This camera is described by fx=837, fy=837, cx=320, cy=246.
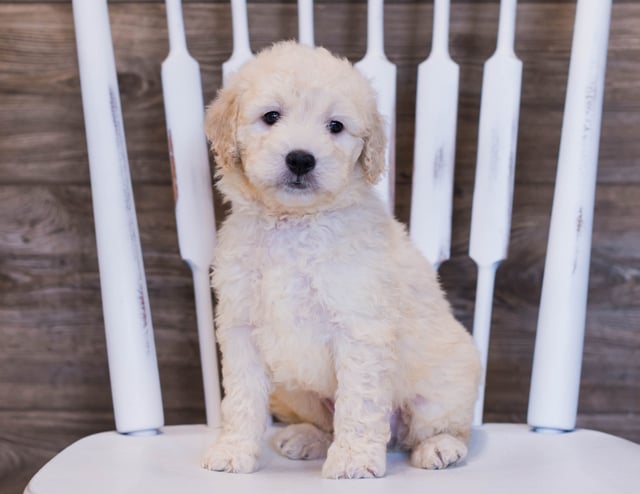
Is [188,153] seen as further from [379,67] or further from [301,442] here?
[301,442]

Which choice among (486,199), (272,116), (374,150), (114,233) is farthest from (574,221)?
(114,233)

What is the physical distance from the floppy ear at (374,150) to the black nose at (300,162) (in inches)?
3.4

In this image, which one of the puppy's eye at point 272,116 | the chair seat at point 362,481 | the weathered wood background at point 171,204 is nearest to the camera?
the chair seat at point 362,481

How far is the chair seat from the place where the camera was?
2.24 ft

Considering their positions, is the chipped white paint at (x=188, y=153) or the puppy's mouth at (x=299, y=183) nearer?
the puppy's mouth at (x=299, y=183)

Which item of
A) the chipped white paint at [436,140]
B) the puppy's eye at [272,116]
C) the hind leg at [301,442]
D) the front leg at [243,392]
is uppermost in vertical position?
the puppy's eye at [272,116]

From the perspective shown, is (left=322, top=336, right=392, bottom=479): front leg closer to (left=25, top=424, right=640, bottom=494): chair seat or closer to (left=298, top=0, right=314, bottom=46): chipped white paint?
(left=25, top=424, right=640, bottom=494): chair seat

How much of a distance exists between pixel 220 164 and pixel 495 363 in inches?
22.8

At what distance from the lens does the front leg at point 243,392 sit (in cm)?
81

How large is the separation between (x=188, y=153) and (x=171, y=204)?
0.76 ft

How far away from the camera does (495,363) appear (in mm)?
1206

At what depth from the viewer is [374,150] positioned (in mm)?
819

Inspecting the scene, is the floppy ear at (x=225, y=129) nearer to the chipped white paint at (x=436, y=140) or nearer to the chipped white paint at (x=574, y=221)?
the chipped white paint at (x=436, y=140)

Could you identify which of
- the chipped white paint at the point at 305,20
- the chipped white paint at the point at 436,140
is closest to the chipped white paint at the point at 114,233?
the chipped white paint at the point at 305,20
